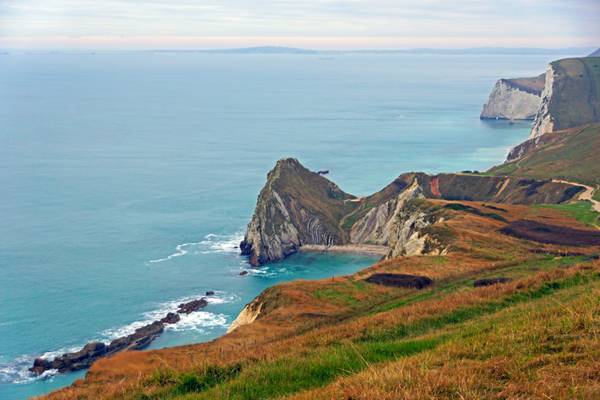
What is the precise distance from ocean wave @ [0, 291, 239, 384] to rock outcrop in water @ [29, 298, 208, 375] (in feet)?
2.26

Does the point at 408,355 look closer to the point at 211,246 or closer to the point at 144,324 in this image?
the point at 144,324

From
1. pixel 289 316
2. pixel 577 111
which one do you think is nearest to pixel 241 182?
pixel 577 111

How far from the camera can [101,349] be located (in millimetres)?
60812

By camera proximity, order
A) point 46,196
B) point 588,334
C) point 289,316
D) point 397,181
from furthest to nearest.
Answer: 1. point 46,196
2. point 397,181
3. point 289,316
4. point 588,334

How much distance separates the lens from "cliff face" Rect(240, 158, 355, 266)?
98.0 metres

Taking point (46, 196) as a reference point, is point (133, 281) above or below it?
below

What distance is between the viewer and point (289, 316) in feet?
116

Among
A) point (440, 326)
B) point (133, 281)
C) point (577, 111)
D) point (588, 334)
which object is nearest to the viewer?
point (588, 334)

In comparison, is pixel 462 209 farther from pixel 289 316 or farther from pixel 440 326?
pixel 440 326

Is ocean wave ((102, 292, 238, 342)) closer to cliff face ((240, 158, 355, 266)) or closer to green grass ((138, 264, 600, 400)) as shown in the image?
cliff face ((240, 158, 355, 266))

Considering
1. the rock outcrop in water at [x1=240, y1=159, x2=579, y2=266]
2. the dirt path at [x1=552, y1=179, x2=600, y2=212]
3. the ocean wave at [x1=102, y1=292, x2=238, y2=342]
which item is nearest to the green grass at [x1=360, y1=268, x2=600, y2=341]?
the ocean wave at [x1=102, y1=292, x2=238, y2=342]

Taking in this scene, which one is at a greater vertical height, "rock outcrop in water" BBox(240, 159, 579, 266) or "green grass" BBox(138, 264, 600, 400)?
"green grass" BBox(138, 264, 600, 400)

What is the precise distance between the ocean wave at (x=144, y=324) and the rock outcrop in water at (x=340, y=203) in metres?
19.0

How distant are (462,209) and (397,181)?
126ft
